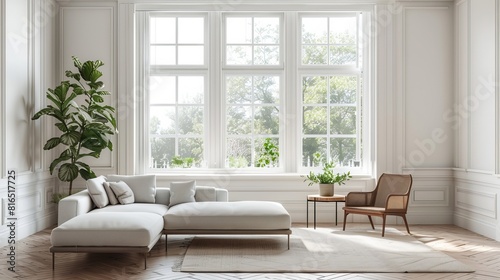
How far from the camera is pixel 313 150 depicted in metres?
8.09

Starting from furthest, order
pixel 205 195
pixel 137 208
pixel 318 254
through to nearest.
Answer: pixel 205 195
pixel 137 208
pixel 318 254

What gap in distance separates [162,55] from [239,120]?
1.53 meters

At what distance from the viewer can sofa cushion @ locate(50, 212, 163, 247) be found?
15.7ft

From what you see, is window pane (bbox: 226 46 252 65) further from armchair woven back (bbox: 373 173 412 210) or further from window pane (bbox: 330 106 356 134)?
armchair woven back (bbox: 373 173 412 210)

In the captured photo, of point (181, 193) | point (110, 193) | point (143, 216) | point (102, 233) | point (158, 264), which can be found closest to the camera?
point (102, 233)

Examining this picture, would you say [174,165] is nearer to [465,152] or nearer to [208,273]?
[208,273]

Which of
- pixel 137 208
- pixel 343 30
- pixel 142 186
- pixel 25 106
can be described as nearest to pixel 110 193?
pixel 142 186

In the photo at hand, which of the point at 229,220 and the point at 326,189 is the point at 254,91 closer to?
the point at 326,189

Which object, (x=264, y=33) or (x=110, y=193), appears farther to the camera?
(x=264, y=33)

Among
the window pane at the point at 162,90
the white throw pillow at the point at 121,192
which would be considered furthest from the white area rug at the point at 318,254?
the window pane at the point at 162,90

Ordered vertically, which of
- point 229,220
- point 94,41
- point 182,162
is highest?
point 94,41

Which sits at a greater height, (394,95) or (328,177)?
(394,95)

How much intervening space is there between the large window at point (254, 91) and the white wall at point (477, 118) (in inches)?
53.9

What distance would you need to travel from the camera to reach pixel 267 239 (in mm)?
6230
